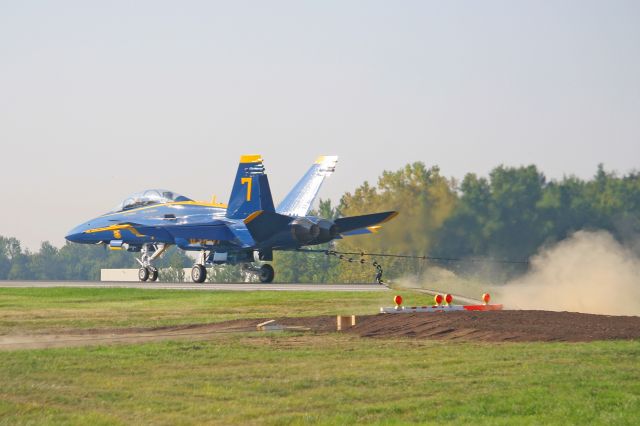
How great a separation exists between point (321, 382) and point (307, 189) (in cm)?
3100

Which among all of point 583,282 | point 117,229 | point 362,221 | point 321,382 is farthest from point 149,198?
point 321,382

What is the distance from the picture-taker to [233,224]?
153 feet

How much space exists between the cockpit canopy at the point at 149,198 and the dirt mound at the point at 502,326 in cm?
2373

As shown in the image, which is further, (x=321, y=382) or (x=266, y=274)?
(x=266, y=274)

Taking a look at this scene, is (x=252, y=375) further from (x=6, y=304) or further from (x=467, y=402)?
(x=6, y=304)

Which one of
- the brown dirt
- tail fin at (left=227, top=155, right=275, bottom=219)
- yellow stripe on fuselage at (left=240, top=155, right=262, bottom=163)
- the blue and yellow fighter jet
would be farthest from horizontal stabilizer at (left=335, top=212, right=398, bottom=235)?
the brown dirt

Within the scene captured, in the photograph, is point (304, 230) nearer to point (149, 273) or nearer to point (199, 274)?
point (199, 274)

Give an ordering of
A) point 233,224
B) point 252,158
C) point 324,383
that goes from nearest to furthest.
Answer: point 324,383 < point 252,158 < point 233,224

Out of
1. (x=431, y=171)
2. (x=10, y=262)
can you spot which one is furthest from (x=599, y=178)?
(x=10, y=262)

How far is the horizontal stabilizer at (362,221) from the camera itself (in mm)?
46094

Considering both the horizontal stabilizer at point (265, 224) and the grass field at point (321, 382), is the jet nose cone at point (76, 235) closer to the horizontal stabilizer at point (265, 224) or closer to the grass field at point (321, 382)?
the horizontal stabilizer at point (265, 224)

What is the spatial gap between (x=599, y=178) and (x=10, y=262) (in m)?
127

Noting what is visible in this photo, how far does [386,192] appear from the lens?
50156 mm

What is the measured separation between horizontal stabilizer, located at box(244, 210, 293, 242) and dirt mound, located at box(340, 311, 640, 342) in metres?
17.2
